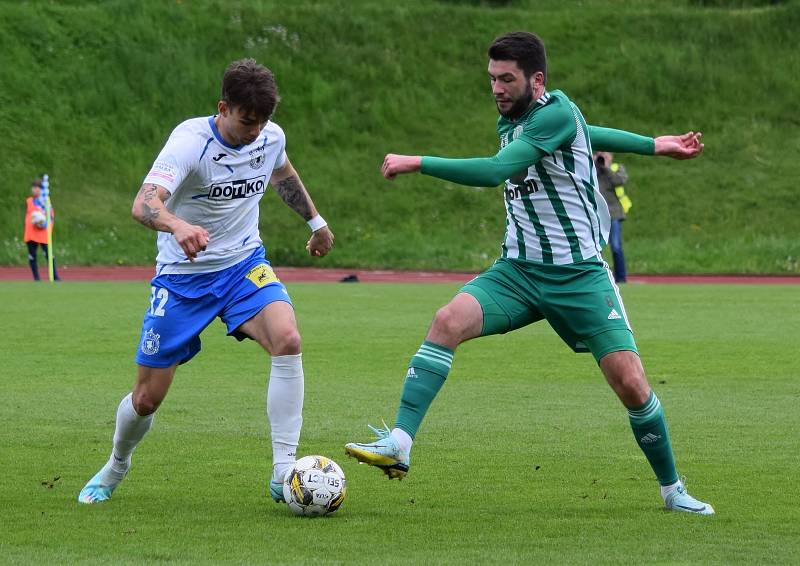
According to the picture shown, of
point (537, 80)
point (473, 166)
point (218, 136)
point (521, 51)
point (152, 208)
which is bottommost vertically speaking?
point (152, 208)

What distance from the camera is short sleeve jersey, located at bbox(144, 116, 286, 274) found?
6.56m

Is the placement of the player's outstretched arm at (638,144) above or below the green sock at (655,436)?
above

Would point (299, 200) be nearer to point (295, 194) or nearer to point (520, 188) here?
point (295, 194)

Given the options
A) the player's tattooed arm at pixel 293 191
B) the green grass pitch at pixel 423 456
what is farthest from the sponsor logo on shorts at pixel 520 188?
the green grass pitch at pixel 423 456

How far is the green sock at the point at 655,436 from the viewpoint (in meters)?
6.38

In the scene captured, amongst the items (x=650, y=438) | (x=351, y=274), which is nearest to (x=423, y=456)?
(x=650, y=438)

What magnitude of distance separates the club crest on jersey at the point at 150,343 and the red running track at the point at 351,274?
20785mm

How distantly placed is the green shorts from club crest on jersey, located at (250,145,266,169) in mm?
1187

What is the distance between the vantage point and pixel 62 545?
18.1ft

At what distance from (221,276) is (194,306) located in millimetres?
193

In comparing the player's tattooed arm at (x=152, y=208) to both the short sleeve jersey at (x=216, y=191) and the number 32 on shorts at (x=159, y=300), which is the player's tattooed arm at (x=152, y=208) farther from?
the number 32 on shorts at (x=159, y=300)

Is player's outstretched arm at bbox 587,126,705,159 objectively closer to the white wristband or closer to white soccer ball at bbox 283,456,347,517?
the white wristband

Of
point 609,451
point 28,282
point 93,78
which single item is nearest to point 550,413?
point 609,451

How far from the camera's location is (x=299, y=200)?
7.30 metres
